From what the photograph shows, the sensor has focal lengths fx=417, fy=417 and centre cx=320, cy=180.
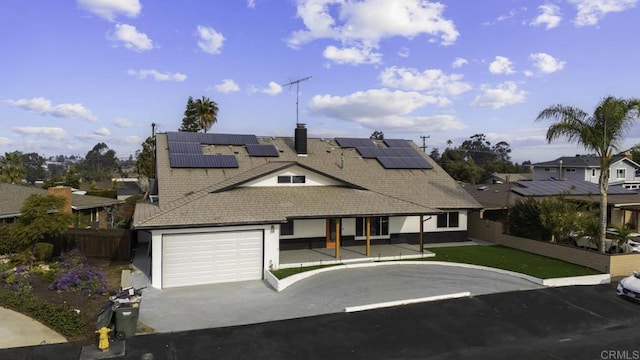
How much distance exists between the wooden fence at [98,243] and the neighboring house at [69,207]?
1.68 m

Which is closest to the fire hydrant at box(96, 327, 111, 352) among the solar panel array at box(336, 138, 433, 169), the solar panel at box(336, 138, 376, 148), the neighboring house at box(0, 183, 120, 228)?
the neighboring house at box(0, 183, 120, 228)

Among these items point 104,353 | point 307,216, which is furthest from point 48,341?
point 307,216

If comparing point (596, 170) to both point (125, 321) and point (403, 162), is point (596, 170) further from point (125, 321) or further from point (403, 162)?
point (125, 321)

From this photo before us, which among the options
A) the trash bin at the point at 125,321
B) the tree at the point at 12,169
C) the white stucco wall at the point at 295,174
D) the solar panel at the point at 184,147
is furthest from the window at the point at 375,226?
the tree at the point at 12,169

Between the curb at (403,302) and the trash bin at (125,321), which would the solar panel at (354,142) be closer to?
the curb at (403,302)

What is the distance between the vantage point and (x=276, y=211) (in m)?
19.5

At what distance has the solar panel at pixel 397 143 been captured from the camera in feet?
108

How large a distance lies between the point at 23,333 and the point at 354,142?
24.2m

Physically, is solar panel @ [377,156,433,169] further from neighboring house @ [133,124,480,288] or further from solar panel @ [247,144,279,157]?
solar panel @ [247,144,279,157]

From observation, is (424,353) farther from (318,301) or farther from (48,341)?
(48,341)

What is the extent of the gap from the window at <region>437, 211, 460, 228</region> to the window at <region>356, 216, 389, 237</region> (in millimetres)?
3696

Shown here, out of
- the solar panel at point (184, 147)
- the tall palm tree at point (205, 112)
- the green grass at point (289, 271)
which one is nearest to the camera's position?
the green grass at point (289, 271)

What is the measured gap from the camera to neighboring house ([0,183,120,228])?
24062 mm

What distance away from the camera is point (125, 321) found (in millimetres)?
11836
